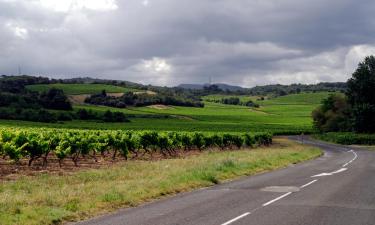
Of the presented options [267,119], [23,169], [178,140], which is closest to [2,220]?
[23,169]

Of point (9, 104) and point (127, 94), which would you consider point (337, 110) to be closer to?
point (127, 94)

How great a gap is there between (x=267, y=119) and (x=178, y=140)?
329ft

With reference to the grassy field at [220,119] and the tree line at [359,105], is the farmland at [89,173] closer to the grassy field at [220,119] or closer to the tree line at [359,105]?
the tree line at [359,105]

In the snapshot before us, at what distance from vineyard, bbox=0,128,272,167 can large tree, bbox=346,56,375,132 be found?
44599 millimetres

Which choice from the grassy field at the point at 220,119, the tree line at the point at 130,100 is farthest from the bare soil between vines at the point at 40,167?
the tree line at the point at 130,100

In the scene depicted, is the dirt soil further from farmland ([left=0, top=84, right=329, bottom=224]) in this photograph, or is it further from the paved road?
the paved road

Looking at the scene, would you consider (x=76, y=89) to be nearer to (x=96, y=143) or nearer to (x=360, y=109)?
(x=360, y=109)

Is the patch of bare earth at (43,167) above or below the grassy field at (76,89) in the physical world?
below

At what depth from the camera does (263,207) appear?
49.3 feet

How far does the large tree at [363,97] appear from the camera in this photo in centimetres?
10012

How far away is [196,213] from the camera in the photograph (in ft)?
45.6

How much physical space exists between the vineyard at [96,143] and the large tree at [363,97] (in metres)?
44.6

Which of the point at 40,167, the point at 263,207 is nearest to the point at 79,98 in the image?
the point at 40,167

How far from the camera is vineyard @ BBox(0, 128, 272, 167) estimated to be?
27375 mm
